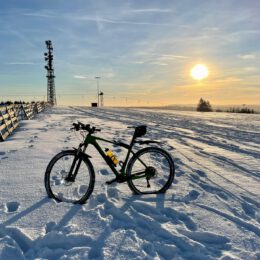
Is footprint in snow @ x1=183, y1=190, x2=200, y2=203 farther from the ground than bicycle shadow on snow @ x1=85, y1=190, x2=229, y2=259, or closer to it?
farther from the ground

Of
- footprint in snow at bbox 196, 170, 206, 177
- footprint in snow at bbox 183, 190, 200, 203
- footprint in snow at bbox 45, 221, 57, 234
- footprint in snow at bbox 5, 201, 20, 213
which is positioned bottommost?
footprint in snow at bbox 45, 221, 57, 234

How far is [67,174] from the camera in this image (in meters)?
5.89

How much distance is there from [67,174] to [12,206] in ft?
3.53

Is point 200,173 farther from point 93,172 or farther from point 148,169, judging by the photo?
point 93,172

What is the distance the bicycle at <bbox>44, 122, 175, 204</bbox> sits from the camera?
579cm

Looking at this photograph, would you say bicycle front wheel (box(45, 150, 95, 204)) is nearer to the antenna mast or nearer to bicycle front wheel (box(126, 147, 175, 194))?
bicycle front wheel (box(126, 147, 175, 194))

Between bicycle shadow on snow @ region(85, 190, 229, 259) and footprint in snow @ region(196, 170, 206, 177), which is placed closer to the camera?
bicycle shadow on snow @ region(85, 190, 229, 259)

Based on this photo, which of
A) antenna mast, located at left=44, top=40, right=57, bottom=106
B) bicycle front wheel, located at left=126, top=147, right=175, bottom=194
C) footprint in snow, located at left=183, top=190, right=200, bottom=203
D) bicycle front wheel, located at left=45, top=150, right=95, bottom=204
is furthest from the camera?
antenna mast, located at left=44, top=40, right=57, bottom=106

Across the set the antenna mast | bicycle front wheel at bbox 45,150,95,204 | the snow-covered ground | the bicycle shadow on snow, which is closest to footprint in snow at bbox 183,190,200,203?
the snow-covered ground

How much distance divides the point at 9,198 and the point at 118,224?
229cm

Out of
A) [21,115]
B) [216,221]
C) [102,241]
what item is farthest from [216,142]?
[21,115]

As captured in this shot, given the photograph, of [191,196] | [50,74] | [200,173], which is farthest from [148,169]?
[50,74]

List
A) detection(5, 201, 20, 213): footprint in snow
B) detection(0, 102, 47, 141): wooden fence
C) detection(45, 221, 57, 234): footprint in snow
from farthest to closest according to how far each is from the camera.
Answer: detection(0, 102, 47, 141): wooden fence → detection(5, 201, 20, 213): footprint in snow → detection(45, 221, 57, 234): footprint in snow

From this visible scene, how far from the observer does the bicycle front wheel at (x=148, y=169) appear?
20.2 feet
